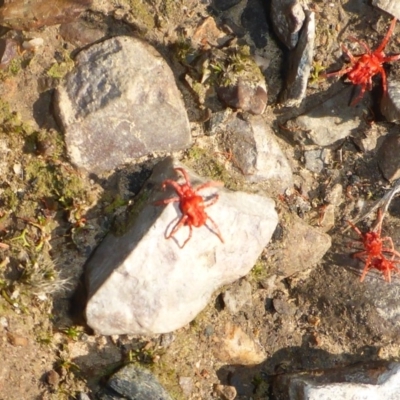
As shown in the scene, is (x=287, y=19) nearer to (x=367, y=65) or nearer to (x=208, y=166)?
(x=367, y=65)

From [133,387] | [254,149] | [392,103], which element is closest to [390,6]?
[392,103]

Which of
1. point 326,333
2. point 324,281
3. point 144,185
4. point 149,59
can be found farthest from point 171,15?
point 326,333

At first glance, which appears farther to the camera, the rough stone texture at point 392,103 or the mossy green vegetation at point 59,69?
the rough stone texture at point 392,103

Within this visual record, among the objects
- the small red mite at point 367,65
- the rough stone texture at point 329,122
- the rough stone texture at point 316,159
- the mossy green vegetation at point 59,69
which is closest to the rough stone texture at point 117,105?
the mossy green vegetation at point 59,69

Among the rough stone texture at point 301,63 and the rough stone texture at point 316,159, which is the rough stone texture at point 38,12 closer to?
the rough stone texture at point 301,63

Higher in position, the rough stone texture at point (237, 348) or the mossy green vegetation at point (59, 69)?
the mossy green vegetation at point (59, 69)

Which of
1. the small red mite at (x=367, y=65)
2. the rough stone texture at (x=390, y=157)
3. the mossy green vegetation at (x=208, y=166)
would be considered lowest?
the mossy green vegetation at (x=208, y=166)

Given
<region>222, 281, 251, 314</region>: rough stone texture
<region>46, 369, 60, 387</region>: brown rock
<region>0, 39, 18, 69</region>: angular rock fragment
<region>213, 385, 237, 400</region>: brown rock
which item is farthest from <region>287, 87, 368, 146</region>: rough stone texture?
<region>46, 369, 60, 387</region>: brown rock

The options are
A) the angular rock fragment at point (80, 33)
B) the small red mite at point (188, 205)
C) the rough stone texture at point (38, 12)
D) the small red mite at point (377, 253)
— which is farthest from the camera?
the small red mite at point (377, 253)

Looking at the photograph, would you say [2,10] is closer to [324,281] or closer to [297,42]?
[297,42]
